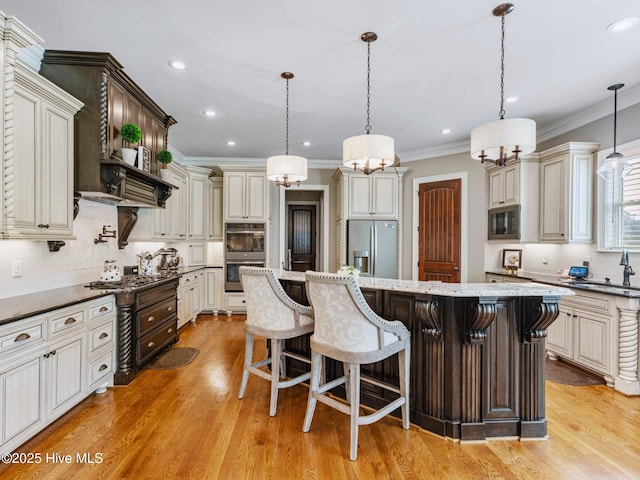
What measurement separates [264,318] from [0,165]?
1.96 metres

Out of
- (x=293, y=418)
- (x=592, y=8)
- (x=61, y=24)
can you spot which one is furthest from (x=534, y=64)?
(x=61, y=24)

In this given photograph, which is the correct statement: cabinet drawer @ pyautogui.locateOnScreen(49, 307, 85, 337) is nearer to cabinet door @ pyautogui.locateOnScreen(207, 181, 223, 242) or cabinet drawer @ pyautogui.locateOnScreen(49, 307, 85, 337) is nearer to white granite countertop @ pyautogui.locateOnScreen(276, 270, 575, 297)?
white granite countertop @ pyautogui.locateOnScreen(276, 270, 575, 297)

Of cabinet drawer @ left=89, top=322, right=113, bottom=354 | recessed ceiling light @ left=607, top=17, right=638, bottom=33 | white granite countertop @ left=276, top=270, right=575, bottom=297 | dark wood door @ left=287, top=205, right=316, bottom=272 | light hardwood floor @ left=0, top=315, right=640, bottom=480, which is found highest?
recessed ceiling light @ left=607, top=17, right=638, bottom=33

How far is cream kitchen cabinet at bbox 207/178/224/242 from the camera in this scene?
237 inches

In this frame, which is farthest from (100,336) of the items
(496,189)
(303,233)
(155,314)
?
(303,233)

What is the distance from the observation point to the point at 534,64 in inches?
116

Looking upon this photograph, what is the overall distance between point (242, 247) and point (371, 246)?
221cm

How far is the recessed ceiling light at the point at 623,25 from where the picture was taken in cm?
236

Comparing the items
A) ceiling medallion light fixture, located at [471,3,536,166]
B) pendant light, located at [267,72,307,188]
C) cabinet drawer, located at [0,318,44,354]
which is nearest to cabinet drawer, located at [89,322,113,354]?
cabinet drawer, located at [0,318,44,354]

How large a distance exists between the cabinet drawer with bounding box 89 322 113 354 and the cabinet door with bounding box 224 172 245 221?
301cm

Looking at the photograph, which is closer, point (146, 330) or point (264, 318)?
point (264, 318)

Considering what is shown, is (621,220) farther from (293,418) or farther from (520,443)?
(293,418)

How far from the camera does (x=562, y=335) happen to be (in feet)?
11.9

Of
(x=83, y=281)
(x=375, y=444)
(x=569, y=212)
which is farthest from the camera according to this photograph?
(x=569, y=212)
